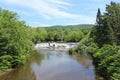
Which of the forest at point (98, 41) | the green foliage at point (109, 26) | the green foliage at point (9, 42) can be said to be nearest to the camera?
the forest at point (98, 41)

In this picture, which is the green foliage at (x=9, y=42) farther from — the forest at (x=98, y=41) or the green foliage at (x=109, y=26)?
the green foliage at (x=109, y=26)

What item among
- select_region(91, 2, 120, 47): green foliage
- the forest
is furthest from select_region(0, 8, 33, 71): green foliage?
select_region(91, 2, 120, 47): green foliage

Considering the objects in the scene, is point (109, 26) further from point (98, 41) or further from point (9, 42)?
point (9, 42)

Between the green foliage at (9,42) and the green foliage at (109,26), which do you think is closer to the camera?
the green foliage at (9,42)

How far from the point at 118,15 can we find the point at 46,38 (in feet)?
272

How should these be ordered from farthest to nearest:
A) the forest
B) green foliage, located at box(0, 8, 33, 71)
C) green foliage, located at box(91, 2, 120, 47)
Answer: green foliage, located at box(91, 2, 120, 47), green foliage, located at box(0, 8, 33, 71), the forest

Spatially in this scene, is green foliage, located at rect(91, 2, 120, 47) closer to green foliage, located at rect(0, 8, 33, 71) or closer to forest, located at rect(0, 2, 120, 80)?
forest, located at rect(0, 2, 120, 80)

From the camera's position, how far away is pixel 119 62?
2722 centimetres

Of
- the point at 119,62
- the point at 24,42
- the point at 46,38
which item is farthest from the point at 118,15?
the point at 46,38

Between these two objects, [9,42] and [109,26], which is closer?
[9,42]

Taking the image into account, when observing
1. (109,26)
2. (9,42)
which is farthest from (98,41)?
(9,42)

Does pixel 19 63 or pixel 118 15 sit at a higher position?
pixel 118 15

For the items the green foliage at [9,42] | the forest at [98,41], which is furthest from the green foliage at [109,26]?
the green foliage at [9,42]

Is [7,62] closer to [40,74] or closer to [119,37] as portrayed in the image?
[40,74]
